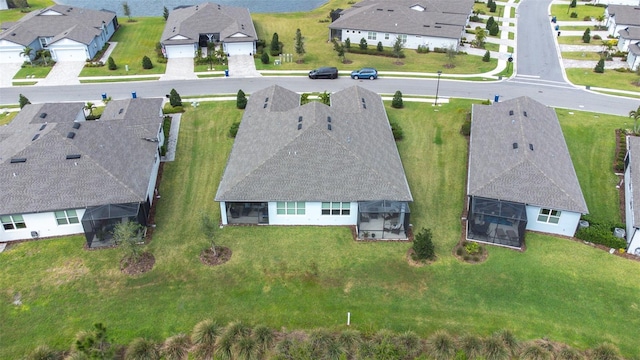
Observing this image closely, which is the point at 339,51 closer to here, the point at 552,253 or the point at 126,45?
the point at 126,45

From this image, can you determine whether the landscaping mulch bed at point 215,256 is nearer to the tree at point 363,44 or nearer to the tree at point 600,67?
the tree at point 363,44

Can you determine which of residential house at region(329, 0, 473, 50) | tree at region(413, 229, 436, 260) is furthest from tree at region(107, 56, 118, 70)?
tree at region(413, 229, 436, 260)

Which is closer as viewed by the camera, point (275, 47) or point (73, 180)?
point (73, 180)

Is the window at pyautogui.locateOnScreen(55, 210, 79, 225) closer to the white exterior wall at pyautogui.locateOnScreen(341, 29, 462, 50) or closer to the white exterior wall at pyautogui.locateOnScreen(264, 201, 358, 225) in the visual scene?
the white exterior wall at pyautogui.locateOnScreen(264, 201, 358, 225)

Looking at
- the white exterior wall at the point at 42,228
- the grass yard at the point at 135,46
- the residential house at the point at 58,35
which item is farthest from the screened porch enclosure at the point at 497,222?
the residential house at the point at 58,35

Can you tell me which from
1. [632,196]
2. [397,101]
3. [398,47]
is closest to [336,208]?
[632,196]

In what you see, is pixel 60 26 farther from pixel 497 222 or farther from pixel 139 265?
pixel 497 222

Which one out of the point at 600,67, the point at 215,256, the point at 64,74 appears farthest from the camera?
the point at 600,67
